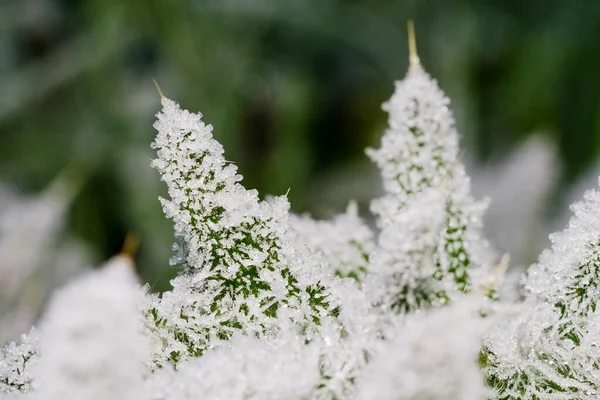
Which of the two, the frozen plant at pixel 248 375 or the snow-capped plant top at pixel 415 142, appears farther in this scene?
the snow-capped plant top at pixel 415 142

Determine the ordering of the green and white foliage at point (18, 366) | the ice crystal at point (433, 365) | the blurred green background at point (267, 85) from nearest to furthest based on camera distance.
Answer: the ice crystal at point (433, 365)
the green and white foliage at point (18, 366)
the blurred green background at point (267, 85)

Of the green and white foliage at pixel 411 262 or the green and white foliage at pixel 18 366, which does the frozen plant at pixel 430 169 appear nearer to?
the green and white foliage at pixel 411 262

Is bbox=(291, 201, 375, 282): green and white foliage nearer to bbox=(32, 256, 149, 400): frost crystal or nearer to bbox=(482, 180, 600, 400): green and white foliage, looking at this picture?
bbox=(482, 180, 600, 400): green and white foliage

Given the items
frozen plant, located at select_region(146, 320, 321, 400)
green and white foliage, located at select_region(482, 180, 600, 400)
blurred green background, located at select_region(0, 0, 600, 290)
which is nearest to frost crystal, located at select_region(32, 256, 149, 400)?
frozen plant, located at select_region(146, 320, 321, 400)

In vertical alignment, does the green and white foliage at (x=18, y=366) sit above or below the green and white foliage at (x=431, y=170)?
below

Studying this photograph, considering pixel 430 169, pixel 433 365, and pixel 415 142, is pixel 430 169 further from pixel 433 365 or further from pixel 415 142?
pixel 433 365

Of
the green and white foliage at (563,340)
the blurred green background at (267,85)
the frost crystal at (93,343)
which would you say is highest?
the blurred green background at (267,85)

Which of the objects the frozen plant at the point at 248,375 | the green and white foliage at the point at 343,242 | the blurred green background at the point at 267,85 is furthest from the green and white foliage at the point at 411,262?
the blurred green background at the point at 267,85

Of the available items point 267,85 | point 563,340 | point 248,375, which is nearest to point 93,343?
point 248,375
